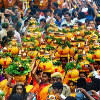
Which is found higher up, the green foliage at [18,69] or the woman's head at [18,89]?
the green foliage at [18,69]

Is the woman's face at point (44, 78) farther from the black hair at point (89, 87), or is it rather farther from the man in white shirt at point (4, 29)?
the man in white shirt at point (4, 29)

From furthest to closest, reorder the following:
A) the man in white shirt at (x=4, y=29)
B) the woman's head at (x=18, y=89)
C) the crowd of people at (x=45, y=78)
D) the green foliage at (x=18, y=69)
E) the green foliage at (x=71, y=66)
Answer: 1. the man in white shirt at (x=4, y=29)
2. the green foliage at (x=71, y=66)
3. the green foliage at (x=18, y=69)
4. the woman's head at (x=18, y=89)
5. the crowd of people at (x=45, y=78)

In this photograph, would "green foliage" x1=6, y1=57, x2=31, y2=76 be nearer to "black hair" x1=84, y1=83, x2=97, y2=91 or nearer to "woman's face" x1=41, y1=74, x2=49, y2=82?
"woman's face" x1=41, y1=74, x2=49, y2=82

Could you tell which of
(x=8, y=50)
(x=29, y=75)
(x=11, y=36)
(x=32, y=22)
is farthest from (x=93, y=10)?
(x=29, y=75)

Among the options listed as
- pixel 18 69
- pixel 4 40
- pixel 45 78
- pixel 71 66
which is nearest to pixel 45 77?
pixel 45 78

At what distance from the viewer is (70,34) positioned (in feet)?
38.3

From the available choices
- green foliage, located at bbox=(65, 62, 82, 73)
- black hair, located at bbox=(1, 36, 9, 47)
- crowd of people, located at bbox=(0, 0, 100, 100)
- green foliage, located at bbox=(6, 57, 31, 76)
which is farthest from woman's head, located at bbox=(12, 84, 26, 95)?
black hair, located at bbox=(1, 36, 9, 47)

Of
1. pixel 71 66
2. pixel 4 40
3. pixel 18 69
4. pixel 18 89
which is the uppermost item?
pixel 18 69

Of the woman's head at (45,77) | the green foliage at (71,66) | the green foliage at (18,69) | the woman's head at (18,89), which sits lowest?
the green foliage at (71,66)

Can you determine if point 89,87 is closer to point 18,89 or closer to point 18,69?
point 18,89

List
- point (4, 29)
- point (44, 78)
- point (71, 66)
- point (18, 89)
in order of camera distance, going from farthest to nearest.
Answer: point (4, 29) → point (71, 66) → point (44, 78) → point (18, 89)

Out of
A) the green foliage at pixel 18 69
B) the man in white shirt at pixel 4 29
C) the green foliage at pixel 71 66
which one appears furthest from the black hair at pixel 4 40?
the green foliage at pixel 18 69

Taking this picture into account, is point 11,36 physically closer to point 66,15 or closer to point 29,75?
point 66,15

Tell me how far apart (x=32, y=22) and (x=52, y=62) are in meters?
4.23
